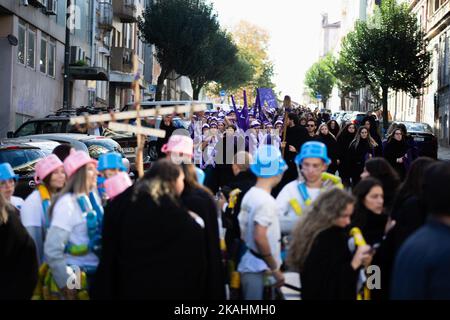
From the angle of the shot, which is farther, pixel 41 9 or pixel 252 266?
pixel 41 9

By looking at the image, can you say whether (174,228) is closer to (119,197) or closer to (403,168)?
(119,197)

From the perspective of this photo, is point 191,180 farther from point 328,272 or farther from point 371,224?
point 371,224

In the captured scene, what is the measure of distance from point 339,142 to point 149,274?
1211 cm

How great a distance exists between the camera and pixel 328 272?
5746mm

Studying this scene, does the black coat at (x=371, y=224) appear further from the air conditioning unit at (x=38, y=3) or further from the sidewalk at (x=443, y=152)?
the sidewalk at (x=443, y=152)

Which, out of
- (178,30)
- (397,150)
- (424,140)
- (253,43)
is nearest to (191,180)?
(397,150)

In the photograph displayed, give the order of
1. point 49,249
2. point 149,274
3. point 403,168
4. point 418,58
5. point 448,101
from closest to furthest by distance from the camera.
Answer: point 149,274 → point 49,249 → point 403,168 → point 448,101 → point 418,58

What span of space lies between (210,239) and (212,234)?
5 cm

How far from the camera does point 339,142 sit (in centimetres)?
1705

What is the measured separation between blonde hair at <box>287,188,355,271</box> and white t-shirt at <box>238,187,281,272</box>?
538 mm

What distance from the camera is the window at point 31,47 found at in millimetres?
33600

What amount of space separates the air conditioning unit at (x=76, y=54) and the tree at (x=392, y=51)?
1812 centimetres

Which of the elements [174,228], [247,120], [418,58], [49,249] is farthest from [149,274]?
[418,58]
